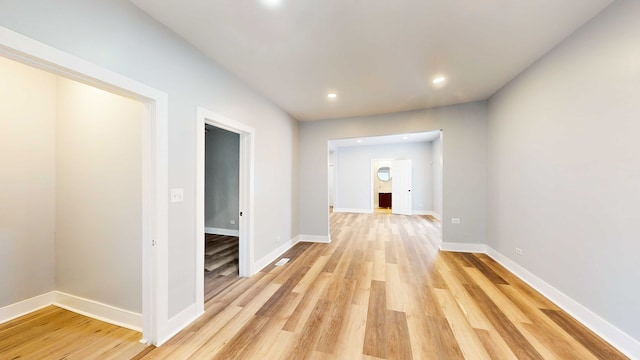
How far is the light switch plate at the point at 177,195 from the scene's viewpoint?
6.27 ft

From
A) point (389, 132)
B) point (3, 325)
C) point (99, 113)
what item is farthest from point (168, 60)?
point (389, 132)

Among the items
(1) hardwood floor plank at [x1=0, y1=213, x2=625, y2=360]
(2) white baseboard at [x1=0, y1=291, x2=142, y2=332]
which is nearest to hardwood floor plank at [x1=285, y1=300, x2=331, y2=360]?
(1) hardwood floor plank at [x1=0, y1=213, x2=625, y2=360]

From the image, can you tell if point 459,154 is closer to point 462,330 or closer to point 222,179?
point 462,330

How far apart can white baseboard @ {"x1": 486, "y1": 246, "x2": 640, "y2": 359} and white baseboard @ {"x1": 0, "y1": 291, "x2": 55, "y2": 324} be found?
16.8ft

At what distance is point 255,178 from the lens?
321cm

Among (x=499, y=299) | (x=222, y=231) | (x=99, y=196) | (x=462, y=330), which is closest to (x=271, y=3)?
(x=99, y=196)

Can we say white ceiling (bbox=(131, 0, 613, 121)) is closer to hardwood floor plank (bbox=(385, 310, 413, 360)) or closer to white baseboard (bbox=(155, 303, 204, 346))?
white baseboard (bbox=(155, 303, 204, 346))

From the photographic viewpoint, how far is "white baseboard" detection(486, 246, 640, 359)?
62.0 inches

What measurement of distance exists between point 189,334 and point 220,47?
272 cm

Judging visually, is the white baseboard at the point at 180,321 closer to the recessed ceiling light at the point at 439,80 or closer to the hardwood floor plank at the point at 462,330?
the hardwood floor plank at the point at 462,330

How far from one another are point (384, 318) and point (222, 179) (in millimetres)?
4849

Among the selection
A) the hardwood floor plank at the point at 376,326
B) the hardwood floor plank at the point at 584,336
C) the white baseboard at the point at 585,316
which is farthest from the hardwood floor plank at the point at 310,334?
the white baseboard at the point at 585,316

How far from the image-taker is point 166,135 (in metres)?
1.84

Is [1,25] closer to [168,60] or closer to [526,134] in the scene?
[168,60]
